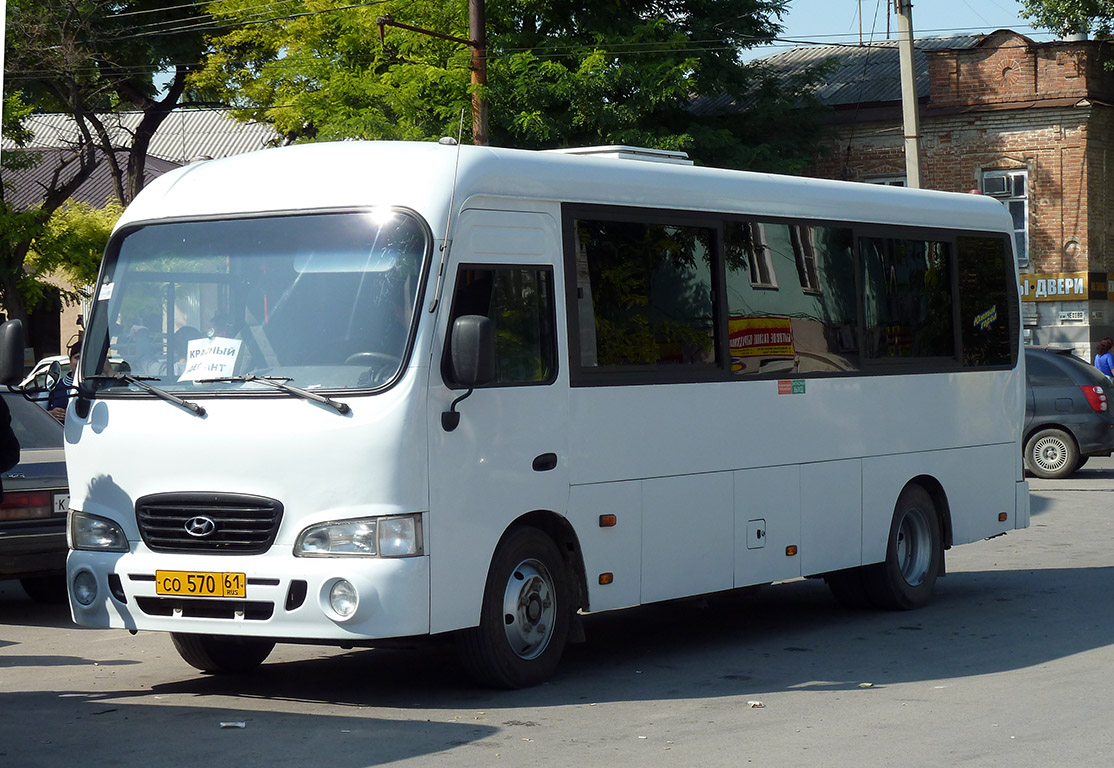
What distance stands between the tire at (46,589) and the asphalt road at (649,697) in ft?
0.95

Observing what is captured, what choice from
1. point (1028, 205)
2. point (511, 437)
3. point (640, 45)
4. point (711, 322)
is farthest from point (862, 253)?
point (1028, 205)

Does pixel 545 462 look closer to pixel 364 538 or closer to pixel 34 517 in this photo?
pixel 364 538

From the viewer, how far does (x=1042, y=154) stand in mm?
37750

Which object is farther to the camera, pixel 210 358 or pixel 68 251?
pixel 68 251

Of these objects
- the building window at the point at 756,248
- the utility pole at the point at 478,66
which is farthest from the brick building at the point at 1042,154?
the building window at the point at 756,248

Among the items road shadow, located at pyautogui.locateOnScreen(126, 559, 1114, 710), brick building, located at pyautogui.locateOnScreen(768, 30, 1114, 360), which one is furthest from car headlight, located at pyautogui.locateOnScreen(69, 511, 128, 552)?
brick building, located at pyautogui.locateOnScreen(768, 30, 1114, 360)

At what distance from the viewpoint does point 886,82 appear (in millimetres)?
42562

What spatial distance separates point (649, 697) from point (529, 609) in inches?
29.4

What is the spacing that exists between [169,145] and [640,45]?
1705 inches

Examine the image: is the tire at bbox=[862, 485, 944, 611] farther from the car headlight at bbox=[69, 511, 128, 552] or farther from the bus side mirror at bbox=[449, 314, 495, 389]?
the car headlight at bbox=[69, 511, 128, 552]

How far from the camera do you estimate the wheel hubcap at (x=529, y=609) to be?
27.1 feet

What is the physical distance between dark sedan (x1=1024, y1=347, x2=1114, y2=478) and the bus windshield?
16.4m

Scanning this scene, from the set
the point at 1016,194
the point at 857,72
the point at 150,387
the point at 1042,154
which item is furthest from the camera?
the point at 857,72

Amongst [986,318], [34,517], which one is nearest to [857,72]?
[986,318]
